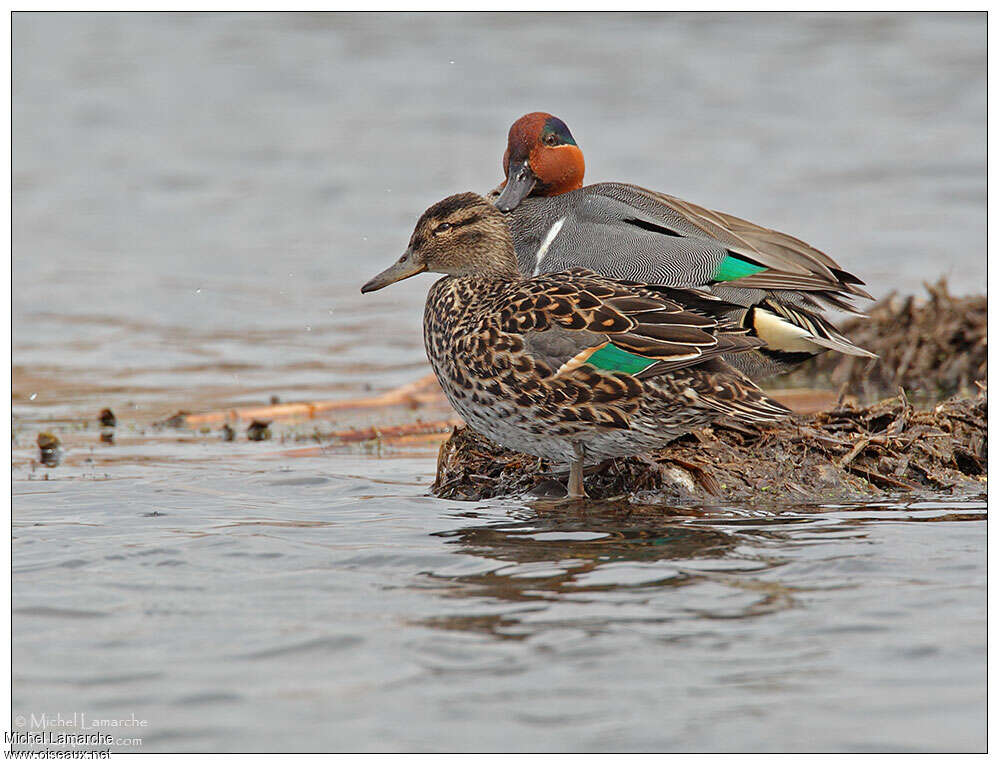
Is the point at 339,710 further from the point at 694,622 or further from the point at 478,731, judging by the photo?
the point at 694,622

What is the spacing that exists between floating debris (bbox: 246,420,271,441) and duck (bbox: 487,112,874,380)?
2122mm

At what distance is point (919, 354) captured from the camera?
954 centimetres

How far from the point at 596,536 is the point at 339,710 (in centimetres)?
197

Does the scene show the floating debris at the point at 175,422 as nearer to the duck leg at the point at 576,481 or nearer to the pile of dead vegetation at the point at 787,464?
the pile of dead vegetation at the point at 787,464

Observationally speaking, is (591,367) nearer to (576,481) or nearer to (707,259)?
(576,481)

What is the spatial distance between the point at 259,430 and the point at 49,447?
126cm

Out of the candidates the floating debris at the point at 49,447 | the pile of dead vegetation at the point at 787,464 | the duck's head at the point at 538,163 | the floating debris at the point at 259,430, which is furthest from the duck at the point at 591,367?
the floating debris at the point at 49,447

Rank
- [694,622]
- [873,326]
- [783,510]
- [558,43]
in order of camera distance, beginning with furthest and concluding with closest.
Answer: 1. [558,43]
2. [873,326]
3. [783,510]
4. [694,622]

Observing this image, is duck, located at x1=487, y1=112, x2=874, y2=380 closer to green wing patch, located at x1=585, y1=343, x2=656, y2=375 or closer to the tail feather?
the tail feather

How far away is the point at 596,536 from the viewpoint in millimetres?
5668

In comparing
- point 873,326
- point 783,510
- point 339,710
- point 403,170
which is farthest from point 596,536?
point 403,170

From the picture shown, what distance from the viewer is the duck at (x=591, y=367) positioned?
5.88 m

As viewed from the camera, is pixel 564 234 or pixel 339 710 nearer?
pixel 339 710

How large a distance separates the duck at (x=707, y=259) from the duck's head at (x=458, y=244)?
59 centimetres
